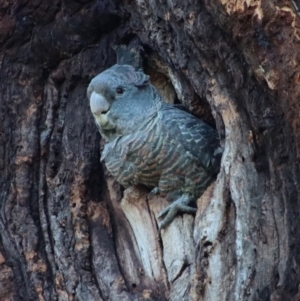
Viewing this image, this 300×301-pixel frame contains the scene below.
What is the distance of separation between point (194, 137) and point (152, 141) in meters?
0.11

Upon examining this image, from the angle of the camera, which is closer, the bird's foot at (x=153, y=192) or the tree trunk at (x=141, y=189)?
the tree trunk at (x=141, y=189)

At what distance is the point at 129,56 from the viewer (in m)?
2.46

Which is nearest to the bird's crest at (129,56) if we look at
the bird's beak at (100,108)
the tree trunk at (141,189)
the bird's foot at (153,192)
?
the tree trunk at (141,189)

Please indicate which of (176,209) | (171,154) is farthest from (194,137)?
(176,209)

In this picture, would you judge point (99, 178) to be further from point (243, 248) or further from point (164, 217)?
point (243, 248)

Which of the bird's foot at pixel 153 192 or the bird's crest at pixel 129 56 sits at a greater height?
the bird's crest at pixel 129 56

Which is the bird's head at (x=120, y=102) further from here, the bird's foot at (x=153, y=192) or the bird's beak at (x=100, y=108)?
the bird's foot at (x=153, y=192)

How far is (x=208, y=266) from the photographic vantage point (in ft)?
6.71

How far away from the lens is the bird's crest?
244cm

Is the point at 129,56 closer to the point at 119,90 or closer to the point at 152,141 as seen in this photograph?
the point at 119,90

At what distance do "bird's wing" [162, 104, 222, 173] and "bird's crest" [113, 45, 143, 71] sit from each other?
0.21 metres

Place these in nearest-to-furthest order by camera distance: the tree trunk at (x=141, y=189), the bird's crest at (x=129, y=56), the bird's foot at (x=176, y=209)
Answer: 1. the tree trunk at (x=141, y=189)
2. the bird's foot at (x=176, y=209)
3. the bird's crest at (x=129, y=56)

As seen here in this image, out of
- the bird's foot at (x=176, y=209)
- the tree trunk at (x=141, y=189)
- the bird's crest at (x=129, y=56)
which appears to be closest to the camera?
the tree trunk at (x=141, y=189)

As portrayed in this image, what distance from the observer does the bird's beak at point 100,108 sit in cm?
230
